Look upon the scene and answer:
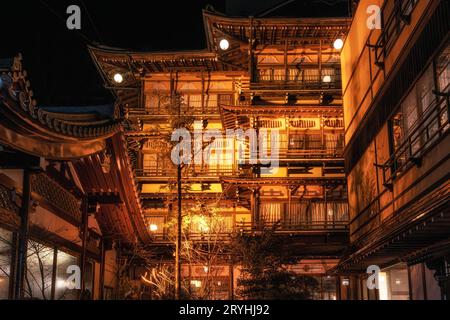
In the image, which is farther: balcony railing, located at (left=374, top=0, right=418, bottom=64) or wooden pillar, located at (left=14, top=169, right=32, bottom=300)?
balcony railing, located at (left=374, top=0, right=418, bottom=64)

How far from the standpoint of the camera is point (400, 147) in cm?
1258

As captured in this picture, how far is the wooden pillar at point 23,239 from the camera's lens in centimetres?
970

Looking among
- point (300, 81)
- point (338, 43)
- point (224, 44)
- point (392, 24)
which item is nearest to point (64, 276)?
point (392, 24)

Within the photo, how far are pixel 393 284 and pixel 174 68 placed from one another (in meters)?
24.3

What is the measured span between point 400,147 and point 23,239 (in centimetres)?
815

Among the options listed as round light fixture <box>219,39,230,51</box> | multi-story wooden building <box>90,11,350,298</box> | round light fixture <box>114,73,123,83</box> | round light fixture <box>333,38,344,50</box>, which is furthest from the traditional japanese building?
round light fixture <box>114,73,123,83</box>

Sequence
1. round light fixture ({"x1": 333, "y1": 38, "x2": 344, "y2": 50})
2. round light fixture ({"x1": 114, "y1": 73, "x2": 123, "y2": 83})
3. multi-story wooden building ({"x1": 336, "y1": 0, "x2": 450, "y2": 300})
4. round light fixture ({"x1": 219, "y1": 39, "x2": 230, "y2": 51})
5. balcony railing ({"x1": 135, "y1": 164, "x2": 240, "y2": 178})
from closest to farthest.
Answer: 1. multi-story wooden building ({"x1": 336, "y1": 0, "x2": 450, "y2": 300})
2. round light fixture ({"x1": 333, "y1": 38, "x2": 344, "y2": 50})
3. balcony railing ({"x1": 135, "y1": 164, "x2": 240, "y2": 178})
4. round light fixture ({"x1": 219, "y1": 39, "x2": 230, "y2": 51})
5. round light fixture ({"x1": 114, "y1": 73, "x2": 123, "y2": 83})

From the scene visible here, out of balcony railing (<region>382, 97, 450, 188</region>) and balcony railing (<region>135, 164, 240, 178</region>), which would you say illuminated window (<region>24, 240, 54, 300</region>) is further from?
balcony railing (<region>135, 164, 240, 178</region>)

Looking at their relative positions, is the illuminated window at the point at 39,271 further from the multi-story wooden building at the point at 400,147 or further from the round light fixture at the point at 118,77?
the round light fixture at the point at 118,77

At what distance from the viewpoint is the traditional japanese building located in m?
9.00

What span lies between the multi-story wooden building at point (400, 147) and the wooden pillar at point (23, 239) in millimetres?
6816

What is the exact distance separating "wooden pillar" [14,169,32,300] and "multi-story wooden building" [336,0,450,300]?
6816mm
